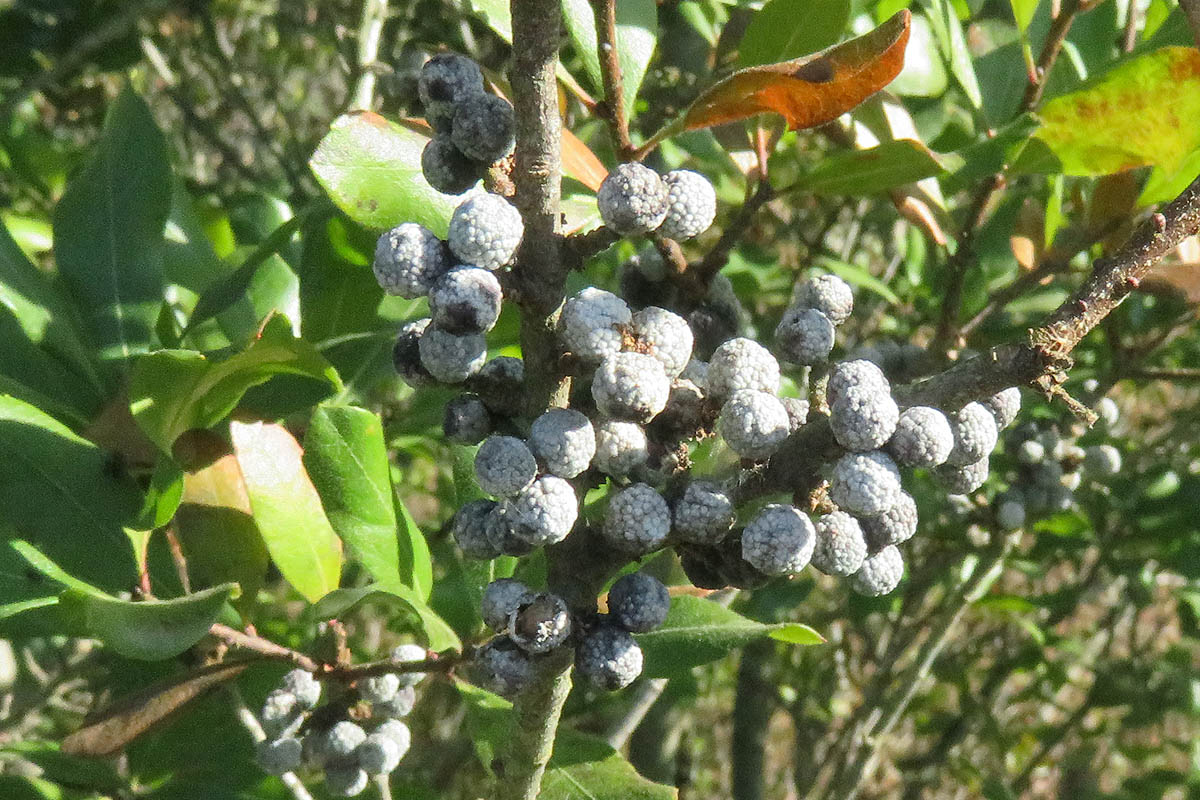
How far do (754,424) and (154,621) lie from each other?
46cm

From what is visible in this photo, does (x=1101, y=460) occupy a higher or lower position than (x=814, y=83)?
lower

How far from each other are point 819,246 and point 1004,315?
43 cm

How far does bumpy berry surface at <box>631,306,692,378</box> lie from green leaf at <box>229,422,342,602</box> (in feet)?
1.46

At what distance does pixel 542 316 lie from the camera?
0.78 meters

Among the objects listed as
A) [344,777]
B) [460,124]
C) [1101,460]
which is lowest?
[1101,460]

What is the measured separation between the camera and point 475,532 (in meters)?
0.82

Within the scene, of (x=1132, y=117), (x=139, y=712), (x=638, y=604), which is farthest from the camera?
(x=139, y=712)

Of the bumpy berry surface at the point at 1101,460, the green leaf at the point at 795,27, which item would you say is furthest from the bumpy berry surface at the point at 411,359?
the bumpy berry surface at the point at 1101,460

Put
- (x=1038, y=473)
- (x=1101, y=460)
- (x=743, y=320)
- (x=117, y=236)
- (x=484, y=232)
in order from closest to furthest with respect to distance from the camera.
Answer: (x=484, y=232), (x=117, y=236), (x=743, y=320), (x=1038, y=473), (x=1101, y=460)

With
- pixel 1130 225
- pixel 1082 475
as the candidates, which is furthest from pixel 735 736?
pixel 1130 225

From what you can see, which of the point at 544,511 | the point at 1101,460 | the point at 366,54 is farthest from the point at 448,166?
the point at 1101,460

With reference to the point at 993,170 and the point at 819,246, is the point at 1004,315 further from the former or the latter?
the point at 993,170

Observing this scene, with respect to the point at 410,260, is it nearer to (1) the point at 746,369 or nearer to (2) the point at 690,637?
(1) the point at 746,369

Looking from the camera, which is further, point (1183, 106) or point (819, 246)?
point (819, 246)
